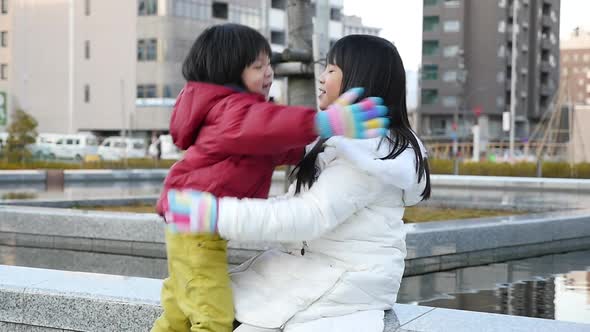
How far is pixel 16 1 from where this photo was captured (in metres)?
61.5

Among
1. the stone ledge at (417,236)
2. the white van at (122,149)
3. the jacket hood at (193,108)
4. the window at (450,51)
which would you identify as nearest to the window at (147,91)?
the white van at (122,149)

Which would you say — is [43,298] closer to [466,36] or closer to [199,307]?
[199,307]

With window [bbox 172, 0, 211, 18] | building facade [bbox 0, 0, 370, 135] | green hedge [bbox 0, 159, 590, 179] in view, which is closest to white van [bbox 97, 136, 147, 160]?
green hedge [bbox 0, 159, 590, 179]

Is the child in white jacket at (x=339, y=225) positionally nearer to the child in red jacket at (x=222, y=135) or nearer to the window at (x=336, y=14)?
the child in red jacket at (x=222, y=135)

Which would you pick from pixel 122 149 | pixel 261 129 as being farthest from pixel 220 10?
pixel 261 129

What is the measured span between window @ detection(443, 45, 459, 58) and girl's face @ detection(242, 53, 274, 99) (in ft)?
228

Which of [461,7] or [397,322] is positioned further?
[461,7]

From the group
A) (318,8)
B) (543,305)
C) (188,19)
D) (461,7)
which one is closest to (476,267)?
(543,305)

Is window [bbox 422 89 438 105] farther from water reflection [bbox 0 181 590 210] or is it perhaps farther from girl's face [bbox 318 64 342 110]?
girl's face [bbox 318 64 342 110]

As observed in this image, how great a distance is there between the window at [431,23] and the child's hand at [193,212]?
7129 cm

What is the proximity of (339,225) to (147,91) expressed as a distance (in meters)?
54.6

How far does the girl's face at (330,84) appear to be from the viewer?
8.84 feet

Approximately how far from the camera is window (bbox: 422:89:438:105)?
71125 millimetres

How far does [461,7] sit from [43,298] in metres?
69.3
